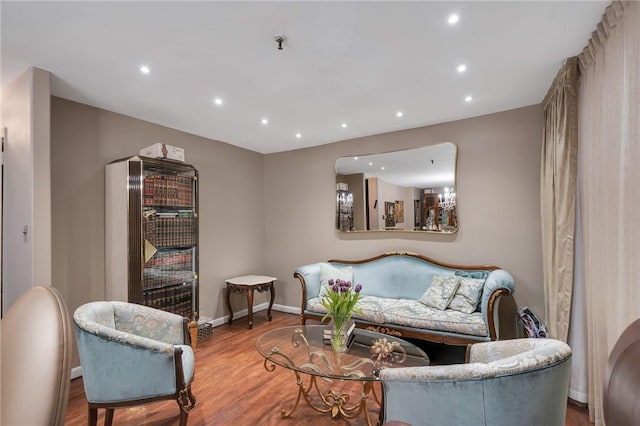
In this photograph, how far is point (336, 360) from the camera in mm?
2127

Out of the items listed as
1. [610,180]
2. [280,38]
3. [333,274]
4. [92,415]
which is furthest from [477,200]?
[92,415]

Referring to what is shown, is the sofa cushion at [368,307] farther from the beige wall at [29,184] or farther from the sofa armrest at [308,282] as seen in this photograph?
the beige wall at [29,184]

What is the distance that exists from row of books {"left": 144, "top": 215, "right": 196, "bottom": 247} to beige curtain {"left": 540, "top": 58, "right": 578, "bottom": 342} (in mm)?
3551

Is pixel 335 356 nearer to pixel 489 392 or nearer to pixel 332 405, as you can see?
pixel 332 405

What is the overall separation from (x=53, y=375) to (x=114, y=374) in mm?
1696

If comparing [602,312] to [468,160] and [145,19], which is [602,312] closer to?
[468,160]

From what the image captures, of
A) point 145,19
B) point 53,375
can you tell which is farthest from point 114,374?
point 145,19

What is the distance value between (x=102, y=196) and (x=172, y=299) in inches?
50.4

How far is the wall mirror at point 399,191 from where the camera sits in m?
3.65

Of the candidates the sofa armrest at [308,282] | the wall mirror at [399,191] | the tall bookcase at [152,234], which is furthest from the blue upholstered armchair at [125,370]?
the wall mirror at [399,191]

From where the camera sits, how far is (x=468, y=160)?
3521mm

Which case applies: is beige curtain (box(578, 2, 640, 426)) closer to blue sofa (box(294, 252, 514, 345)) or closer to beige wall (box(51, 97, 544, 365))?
blue sofa (box(294, 252, 514, 345))

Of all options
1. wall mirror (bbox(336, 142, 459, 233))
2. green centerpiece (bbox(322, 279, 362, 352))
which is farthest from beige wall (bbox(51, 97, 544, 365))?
green centerpiece (bbox(322, 279, 362, 352))

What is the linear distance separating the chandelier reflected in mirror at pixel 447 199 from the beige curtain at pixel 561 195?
973 mm
